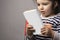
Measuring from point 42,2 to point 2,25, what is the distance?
724mm

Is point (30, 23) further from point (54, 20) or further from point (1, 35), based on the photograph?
point (1, 35)

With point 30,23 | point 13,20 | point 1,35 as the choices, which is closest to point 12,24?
point 13,20

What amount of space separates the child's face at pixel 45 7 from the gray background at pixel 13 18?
0.52m

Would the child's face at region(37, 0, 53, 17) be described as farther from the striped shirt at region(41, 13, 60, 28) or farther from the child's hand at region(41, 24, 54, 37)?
the child's hand at region(41, 24, 54, 37)

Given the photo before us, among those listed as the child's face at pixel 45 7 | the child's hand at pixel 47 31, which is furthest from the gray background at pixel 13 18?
the child's hand at pixel 47 31

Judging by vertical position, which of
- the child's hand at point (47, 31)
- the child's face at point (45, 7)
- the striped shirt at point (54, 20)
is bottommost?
the child's hand at point (47, 31)

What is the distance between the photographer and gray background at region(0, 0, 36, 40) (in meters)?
1.39

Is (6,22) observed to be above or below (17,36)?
above

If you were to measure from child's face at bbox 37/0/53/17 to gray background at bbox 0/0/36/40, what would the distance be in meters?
0.52

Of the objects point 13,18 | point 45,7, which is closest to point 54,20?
point 45,7

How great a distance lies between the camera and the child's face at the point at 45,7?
2.72ft

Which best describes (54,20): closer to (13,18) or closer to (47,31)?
(47,31)

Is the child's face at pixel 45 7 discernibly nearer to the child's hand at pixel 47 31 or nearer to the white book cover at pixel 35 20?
the white book cover at pixel 35 20

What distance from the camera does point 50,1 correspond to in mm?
840
